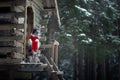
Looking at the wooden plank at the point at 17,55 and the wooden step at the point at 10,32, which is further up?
the wooden step at the point at 10,32

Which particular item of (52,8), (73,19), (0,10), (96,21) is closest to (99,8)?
(96,21)

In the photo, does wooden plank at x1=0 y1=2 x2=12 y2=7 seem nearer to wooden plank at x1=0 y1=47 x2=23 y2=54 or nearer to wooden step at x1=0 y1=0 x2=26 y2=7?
wooden step at x1=0 y1=0 x2=26 y2=7

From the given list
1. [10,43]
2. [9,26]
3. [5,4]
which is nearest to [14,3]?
[5,4]

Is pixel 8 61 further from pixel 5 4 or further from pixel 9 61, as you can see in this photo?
pixel 5 4

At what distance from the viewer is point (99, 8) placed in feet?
85.0

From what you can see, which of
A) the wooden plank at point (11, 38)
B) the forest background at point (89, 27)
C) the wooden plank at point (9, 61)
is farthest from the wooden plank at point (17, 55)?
the forest background at point (89, 27)

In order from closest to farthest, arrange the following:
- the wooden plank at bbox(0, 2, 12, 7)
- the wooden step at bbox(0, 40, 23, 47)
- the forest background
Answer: the wooden step at bbox(0, 40, 23, 47) < the wooden plank at bbox(0, 2, 12, 7) < the forest background

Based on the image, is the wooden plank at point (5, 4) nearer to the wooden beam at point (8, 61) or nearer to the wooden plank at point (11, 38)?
the wooden plank at point (11, 38)

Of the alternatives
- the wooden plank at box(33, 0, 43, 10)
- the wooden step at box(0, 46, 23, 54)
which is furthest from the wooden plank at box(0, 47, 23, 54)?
the wooden plank at box(33, 0, 43, 10)

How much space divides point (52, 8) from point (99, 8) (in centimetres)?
1083

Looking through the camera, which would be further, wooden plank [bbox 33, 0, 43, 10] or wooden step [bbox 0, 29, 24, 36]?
wooden plank [bbox 33, 0, 43, 10]

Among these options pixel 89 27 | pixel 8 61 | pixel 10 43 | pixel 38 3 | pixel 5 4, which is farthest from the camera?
pixel 89 27

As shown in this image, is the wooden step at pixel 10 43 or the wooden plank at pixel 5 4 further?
the wooden plank at pixel 5 4

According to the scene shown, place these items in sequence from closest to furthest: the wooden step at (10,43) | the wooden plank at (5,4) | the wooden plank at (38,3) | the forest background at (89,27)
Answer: the wooden step at (10,43) → the wooden plank at (5,4) → the wooden plank at (38,3) → the forest background at (89,27)
